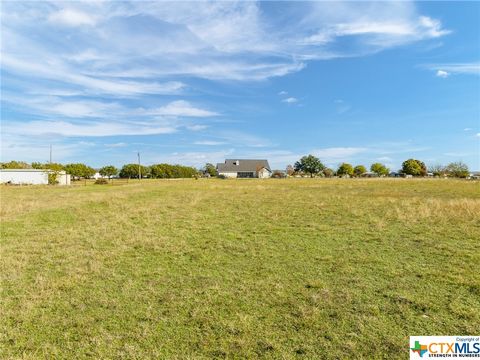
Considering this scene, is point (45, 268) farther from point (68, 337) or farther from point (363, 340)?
point (363, 340)

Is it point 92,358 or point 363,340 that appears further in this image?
point 363,340

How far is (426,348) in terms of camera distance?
13.1 feet

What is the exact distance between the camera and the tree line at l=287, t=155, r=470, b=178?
10212 cm

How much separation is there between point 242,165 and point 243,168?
1.72 meters

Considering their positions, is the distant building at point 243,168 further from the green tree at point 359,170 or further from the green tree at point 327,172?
the green tree at point 359,170

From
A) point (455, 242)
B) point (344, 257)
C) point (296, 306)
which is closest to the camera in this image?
point (296, 306)

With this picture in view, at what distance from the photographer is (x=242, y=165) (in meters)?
115

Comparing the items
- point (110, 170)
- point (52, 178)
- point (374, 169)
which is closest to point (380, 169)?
point (374, 169)

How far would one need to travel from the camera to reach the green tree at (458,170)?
9711 centimetres

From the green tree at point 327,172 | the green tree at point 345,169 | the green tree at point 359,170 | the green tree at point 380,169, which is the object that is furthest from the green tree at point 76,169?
the green tree at point 380,169

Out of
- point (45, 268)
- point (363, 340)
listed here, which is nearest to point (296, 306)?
point (363, 340)

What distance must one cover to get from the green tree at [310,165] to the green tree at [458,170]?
1773 inches

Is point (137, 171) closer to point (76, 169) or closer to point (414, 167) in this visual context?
point (76, 169)

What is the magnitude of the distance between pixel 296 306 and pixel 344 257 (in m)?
3.37
